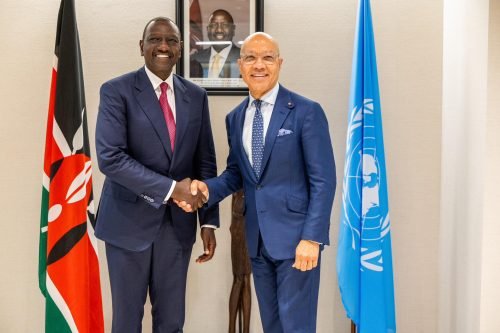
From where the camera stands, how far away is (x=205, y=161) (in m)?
2.38

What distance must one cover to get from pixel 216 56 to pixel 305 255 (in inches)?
58.1

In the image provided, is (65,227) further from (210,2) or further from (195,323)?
(210,2)

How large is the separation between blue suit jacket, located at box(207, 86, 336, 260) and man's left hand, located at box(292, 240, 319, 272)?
32 millimetres

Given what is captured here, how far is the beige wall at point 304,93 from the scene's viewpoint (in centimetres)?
300

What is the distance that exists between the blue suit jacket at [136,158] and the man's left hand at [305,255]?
551mm

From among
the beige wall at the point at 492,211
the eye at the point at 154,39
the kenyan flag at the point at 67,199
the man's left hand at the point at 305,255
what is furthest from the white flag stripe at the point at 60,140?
the beige wall at the point at 492,211

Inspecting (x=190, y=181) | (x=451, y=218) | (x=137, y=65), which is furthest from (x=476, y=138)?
(x=137, y=65)

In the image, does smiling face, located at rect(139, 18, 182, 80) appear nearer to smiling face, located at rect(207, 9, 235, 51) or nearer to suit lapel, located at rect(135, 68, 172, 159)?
suit lapel, located at rect(135, 68, 172, 159)

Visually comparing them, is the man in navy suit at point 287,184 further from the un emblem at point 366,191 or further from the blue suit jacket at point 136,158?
the un emblem at point 366,191

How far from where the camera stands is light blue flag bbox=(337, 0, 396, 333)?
263 centimetres

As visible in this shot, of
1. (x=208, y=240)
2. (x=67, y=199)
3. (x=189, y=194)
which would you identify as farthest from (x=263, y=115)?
(x=67, y=199)

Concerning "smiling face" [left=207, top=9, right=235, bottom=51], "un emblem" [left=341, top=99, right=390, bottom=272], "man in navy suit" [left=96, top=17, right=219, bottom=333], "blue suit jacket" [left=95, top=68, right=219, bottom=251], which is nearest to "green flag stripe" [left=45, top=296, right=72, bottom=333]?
"man in navy suit" [left=96, top=17, right=219, bottom=333]

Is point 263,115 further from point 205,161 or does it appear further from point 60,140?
point 60,140

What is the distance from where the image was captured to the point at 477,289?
2.29 meters
